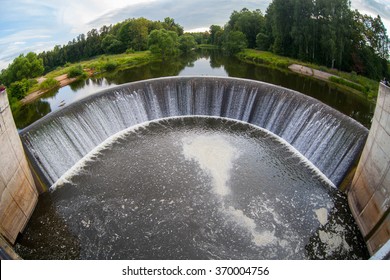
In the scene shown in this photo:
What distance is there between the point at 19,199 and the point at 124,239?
424 centimetres

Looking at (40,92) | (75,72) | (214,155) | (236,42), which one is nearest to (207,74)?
(75,72)

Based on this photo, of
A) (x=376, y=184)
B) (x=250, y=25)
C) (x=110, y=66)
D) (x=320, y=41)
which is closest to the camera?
(x=376, y=184)

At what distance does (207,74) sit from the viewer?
32031 mm

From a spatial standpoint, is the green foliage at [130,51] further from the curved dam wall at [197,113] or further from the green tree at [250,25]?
the curved dam wall at [197,113]

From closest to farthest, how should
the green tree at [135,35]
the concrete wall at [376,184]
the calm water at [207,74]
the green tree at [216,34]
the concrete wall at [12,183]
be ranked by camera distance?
1. the concrete wall at [376,184]
2. the concrete wall at [12,183]
3. the calm water at [207,74]
4. the green tree at [135,35]
5. the green tree at [216,34]

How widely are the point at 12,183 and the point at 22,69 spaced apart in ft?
76.2

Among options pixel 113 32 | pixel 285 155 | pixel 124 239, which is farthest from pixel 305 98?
pixel 113 32

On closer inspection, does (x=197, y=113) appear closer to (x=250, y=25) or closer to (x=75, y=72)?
(x=75, y=72)

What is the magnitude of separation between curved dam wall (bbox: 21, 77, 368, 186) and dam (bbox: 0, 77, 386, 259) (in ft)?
0.20

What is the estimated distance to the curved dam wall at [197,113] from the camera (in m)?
13.4

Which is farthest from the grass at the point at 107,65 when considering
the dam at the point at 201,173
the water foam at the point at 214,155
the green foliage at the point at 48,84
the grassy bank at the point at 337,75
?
the water foam at the point at 214,155

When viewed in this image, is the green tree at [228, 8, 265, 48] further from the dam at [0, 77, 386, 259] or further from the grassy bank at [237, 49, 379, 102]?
the dam at [0, 77, 386, 259]

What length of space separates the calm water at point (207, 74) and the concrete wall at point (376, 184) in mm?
8142

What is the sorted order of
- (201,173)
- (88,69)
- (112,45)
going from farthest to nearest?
1. (112,45)
2. (88,69)
3. (201,173)
